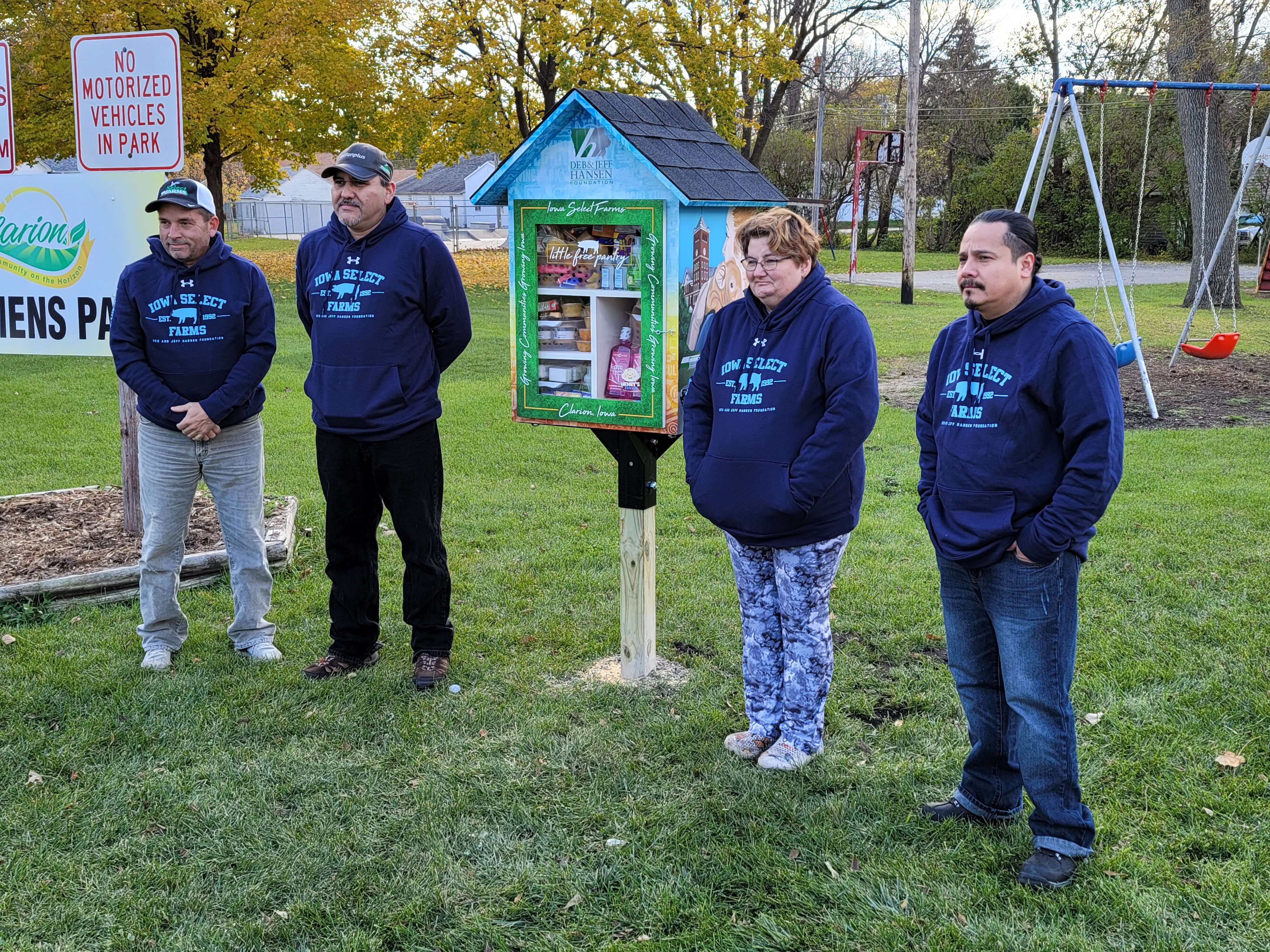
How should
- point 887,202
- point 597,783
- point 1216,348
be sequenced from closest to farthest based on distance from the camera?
point 597,783
point 1216,348
point 887,202

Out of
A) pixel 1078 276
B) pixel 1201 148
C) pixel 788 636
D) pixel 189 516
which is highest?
pixel 1201 148

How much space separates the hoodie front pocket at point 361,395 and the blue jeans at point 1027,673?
90.2 inches

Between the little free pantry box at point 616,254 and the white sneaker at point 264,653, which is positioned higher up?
the little free pantry box at point 616,254

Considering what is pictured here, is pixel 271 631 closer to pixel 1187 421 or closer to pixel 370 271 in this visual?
pixel 370 271

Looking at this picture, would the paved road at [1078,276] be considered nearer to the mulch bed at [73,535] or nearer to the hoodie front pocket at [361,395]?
the mulch bed at [73,535]

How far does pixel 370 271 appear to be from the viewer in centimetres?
432

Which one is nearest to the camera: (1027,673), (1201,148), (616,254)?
(1027,673)

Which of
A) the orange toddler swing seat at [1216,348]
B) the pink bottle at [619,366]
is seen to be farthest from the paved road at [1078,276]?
the pink bottle at [619,366]

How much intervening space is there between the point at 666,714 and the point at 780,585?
886 mm

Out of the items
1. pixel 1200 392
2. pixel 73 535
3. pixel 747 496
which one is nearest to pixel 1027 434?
pixel 747 496

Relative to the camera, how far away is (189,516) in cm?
491

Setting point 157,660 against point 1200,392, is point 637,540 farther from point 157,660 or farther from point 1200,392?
point 1200,392

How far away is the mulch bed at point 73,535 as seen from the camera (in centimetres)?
574

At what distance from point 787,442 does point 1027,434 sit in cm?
83
